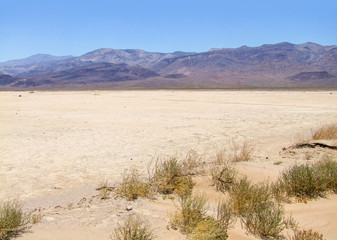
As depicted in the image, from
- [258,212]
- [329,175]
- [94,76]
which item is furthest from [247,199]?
[94,76]

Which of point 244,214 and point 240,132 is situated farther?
point 240,132

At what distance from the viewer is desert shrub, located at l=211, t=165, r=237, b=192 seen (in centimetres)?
514

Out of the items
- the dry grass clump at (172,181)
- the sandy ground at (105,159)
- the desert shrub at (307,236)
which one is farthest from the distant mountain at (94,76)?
the desert shrub at (307,236)

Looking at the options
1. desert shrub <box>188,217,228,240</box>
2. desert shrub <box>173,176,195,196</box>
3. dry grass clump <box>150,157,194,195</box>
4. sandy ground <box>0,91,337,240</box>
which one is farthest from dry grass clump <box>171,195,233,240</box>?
dry grass clump <box>150,157,194,195</box>

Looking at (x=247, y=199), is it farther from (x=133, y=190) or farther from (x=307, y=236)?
(x=133, y=190)

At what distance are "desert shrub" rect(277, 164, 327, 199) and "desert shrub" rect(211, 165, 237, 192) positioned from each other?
0.74 meters

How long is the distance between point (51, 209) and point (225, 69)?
17284cm

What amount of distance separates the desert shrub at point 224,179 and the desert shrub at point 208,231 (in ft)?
4.78

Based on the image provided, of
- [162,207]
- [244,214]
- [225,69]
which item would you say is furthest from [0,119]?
[225,69]

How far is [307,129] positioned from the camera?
12148mm

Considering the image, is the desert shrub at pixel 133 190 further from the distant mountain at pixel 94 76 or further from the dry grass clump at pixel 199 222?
the distant mountain at pixel 94 76

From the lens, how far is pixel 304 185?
4.78m

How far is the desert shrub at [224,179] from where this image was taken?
16.9 ft

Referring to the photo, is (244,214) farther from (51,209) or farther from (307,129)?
(307,129)
